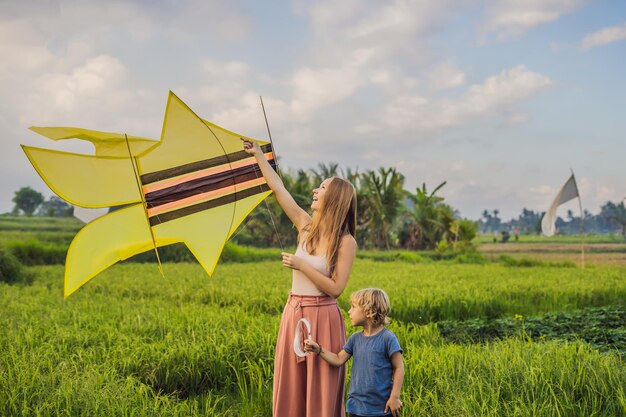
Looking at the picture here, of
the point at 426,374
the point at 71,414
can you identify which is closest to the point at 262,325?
the point at 426,374

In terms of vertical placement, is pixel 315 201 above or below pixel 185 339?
above

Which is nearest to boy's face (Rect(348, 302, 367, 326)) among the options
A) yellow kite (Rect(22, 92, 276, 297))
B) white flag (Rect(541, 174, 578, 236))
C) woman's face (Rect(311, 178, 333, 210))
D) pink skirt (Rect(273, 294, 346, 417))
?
pink skirt (Rect(273, 294, 346, 417))

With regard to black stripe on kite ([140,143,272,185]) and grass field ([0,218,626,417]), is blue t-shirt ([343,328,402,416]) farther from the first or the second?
black stripe on kite ([140,143,272,185])

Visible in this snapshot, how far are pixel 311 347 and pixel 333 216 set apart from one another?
0.57 metres

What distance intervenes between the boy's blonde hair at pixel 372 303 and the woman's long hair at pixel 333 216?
0.54ft

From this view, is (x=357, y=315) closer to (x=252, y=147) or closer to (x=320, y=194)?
(x=320, y=194)

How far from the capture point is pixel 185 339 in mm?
5066

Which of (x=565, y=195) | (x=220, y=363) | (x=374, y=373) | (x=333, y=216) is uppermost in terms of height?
(x=565, y=195)

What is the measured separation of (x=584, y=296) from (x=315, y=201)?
7.75 meters

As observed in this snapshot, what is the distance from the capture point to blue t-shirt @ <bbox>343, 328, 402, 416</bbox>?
8.45ft

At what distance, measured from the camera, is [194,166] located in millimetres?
3004

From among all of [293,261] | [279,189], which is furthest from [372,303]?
[279,189]

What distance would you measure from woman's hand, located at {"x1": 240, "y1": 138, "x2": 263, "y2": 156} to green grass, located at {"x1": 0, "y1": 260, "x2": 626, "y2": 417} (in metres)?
1.57

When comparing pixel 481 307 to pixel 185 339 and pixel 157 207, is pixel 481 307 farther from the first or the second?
pixel 157 207
